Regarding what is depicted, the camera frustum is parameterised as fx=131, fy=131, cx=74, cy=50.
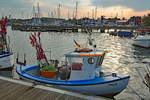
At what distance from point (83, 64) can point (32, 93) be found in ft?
13.3

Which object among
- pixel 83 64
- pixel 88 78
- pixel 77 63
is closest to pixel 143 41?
pixel 88 78

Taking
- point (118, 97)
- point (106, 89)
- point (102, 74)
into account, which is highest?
point (102, 74)

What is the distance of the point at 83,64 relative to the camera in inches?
340

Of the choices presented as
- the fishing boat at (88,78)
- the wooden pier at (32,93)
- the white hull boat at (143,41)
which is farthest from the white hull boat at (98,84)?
the white hull boat at (143,41)

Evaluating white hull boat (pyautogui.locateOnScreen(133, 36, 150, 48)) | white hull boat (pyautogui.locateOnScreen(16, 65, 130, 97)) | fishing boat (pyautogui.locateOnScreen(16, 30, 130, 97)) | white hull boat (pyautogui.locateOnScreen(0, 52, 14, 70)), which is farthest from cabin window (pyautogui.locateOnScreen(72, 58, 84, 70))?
white hull boat (pyautogui.locateOnScreen(133, 36, 150, 48))

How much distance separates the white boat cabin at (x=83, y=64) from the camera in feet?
27.6

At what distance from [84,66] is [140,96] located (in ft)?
18.0

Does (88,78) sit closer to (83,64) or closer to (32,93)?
(83,64)

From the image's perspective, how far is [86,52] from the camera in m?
8.81

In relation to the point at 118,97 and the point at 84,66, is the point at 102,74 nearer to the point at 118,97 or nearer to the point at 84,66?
the point at 84,66

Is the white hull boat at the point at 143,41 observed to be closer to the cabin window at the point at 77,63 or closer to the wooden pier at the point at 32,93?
the cabin window at the point at 77,63

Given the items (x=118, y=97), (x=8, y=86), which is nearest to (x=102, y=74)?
(x=118, y=97)

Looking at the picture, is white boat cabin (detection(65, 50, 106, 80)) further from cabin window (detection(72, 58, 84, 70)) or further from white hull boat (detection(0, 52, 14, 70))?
white hull boat (detection(0, 52, 14, 70))

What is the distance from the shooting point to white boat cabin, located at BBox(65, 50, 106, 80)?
27.6 ft
